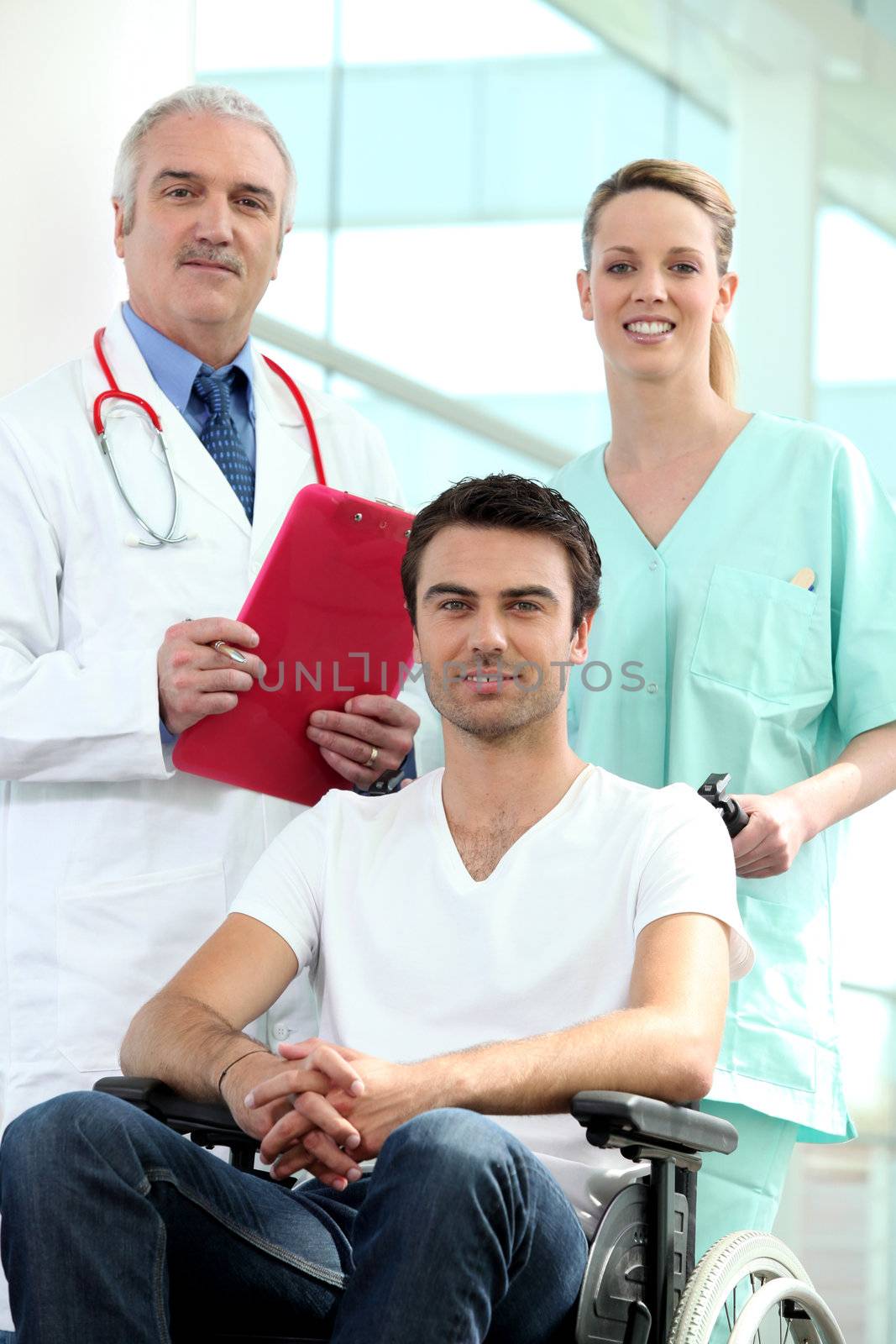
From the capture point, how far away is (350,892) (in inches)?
69.6

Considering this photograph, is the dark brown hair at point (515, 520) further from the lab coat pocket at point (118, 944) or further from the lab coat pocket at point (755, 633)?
the lab coat pocket at point (118, 944)

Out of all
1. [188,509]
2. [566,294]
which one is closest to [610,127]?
[566,294]

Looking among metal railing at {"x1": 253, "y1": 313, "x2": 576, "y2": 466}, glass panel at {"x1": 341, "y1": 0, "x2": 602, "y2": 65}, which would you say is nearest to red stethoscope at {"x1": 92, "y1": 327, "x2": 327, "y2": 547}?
metal railing at {"x1": 253, "y1": 313, "x2": 576, "y2": 466}

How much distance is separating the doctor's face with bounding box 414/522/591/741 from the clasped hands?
0.41 metres

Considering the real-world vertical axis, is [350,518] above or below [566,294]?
below

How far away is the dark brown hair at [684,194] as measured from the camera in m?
2.02

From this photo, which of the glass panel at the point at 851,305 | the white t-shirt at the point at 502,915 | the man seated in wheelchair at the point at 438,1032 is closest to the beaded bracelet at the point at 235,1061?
the man seated in wheelchair at the point at 438,1032

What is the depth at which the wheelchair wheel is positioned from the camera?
137 centimetres

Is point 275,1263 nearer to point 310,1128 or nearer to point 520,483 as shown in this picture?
point 310,1128

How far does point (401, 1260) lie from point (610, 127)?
389 centimetres

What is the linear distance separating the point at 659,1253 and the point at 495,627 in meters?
0.62

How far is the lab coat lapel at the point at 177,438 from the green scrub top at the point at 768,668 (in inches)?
17.5

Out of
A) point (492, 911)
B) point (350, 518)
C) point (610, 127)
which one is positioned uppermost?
point (610, 127)

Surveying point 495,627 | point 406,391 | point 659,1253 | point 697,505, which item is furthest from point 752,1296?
point 406,391
